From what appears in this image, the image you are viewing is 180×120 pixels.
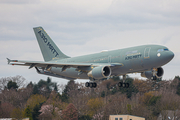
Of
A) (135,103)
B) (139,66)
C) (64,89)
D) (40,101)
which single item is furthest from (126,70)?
(64,89)

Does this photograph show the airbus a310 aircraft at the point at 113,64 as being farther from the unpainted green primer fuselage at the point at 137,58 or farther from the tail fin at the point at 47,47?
the tail fin at the point at 47,47

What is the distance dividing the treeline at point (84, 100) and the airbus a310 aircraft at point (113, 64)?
82.6 ft

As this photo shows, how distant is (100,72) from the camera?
173 ft

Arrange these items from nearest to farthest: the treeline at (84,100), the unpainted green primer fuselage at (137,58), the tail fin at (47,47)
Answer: the unpainted green primer fuselage at (137,58) → the tail fin at (47,47) → the treeline at (84,100)

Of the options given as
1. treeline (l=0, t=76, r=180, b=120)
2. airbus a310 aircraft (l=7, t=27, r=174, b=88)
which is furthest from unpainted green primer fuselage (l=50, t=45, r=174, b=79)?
treeline (l=0, t=76, r=180, b=120)

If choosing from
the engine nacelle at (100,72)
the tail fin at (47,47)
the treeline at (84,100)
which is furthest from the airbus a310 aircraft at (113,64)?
the treeline at (84,100)

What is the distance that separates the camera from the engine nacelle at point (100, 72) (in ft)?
173

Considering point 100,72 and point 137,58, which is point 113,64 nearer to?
point 100,72

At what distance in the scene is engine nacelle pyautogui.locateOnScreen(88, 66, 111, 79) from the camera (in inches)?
2074

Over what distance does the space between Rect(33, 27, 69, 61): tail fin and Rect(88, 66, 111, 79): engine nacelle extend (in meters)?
15.1

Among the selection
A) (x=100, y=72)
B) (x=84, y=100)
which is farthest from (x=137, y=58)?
(x=84, y=100)

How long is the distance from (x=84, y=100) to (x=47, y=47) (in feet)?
164

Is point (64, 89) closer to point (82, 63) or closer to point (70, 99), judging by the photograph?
point (70, 99)

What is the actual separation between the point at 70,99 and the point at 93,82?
61.4 metres
